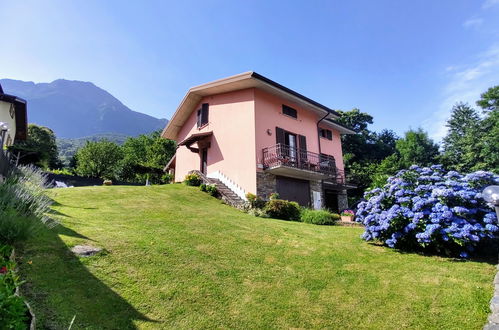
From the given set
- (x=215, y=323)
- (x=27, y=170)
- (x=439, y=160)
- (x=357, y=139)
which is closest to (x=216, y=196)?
(x=27, y=170)

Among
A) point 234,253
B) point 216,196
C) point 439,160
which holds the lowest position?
point 234,253

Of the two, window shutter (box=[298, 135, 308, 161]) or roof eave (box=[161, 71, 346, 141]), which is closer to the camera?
roof eave (box=[161, 71, 346, 141])

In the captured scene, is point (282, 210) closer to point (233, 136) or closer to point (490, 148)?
point (233, 136)

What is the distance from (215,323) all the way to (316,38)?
13.7 metres

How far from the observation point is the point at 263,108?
56.3 ft

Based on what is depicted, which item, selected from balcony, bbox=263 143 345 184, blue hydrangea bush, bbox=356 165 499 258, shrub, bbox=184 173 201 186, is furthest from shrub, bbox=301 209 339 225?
shrub, bbox=184 173 201 186

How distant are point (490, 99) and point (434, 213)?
36.4 meters

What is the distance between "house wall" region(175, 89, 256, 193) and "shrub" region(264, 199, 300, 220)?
7.39 ft

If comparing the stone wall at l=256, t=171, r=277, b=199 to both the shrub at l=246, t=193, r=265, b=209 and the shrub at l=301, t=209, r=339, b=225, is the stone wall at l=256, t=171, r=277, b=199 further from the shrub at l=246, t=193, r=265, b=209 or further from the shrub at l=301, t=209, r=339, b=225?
the shrub at l=301, t=209, r=339, b=225

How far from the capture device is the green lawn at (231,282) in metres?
3.86

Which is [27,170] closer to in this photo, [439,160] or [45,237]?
[45,237]

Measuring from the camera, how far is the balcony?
15.8 metres

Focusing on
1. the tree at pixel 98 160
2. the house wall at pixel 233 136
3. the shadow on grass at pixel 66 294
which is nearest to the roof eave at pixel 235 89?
the house wall at pixel 233 136

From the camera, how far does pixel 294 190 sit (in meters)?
17.3
